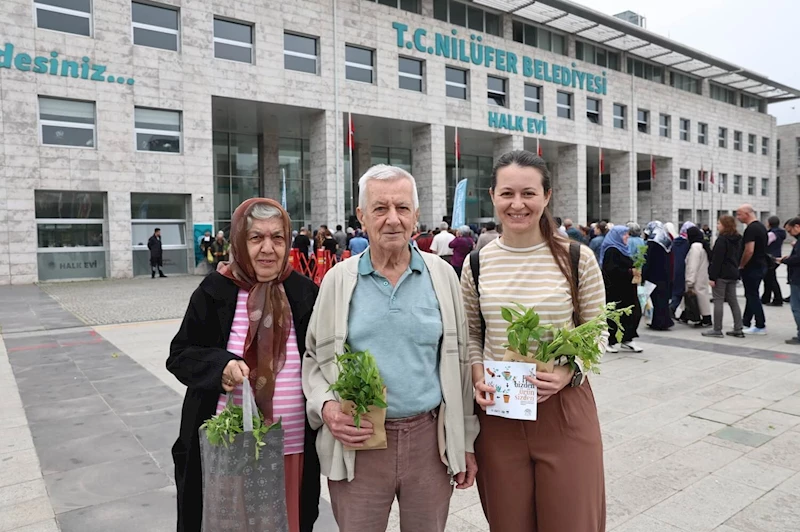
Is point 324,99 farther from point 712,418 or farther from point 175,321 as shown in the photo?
point 712,418

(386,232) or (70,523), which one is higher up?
(386,232)

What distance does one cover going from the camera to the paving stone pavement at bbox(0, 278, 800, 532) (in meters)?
3.24

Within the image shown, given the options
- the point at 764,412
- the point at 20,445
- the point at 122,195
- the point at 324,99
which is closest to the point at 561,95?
the point at 324,99

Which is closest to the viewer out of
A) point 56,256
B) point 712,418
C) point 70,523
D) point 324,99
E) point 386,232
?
point 386,232

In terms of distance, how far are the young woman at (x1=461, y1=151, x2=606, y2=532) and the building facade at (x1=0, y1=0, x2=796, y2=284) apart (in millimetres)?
19330

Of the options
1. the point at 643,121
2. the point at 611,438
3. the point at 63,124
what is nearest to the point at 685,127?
the point at 643,121

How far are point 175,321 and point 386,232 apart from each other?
9434 mm

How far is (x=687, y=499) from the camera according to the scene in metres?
3.36

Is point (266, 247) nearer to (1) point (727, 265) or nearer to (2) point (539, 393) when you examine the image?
(2) point (539, 393)

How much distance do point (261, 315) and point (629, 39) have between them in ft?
117

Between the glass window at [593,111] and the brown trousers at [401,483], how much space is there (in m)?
34.0

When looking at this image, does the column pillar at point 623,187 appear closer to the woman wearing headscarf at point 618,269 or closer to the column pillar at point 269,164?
the column pillar at point 269,164

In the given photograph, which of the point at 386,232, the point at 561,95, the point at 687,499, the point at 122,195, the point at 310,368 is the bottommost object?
the point at 687,499

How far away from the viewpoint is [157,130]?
1928cm
